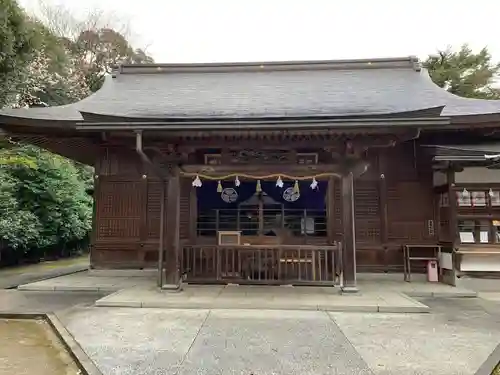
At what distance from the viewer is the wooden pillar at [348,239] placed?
19.7ft

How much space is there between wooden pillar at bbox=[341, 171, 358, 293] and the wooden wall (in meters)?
1.53

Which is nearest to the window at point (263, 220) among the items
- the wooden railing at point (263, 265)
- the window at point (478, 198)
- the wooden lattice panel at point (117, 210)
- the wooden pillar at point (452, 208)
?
the wooden railing at point (263, 265)

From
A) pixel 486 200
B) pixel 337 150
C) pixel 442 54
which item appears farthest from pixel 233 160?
pixel 442 54

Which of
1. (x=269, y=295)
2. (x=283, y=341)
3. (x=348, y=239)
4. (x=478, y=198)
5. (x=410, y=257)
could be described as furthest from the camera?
(x=410, y=257)

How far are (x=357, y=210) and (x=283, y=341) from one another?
4.63 metres

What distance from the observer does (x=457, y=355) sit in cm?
339

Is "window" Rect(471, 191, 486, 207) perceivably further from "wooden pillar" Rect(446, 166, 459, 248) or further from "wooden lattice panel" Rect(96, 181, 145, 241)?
"wooden lattice panel" Rect(96, 181, 145, 241)

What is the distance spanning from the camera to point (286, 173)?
624 centimetres

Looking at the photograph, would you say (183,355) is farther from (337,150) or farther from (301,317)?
(337,150)

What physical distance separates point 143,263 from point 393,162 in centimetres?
583

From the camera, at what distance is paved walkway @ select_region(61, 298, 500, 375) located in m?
3.11

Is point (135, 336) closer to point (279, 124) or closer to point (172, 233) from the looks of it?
point (172, 233)

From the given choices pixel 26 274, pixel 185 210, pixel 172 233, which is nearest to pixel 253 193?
pixel 185 210

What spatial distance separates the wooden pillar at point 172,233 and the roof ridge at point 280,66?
5.10m
